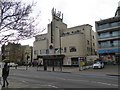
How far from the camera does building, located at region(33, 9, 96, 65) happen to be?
5208cm

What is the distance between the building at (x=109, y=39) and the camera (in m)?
44.4

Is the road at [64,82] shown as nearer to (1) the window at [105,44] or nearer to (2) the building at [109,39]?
(2) the building at [109,39]

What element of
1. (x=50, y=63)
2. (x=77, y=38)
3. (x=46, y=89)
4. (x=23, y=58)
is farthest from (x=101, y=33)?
(x=23, y=58)

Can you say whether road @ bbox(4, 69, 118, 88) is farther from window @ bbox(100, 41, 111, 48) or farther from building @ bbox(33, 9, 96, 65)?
building @ bbox(33, 9, 96, 65)

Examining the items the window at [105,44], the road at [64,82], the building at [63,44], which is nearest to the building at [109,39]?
the window at [105,44]

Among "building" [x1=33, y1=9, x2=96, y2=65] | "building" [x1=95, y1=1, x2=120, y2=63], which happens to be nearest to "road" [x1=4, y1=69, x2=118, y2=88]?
"building" [x1=95, y1=1, x2=120, y2=63]

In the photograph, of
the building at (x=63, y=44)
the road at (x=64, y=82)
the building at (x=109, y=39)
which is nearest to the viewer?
the road at (x=64, y=82)

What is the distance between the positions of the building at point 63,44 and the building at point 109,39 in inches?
238

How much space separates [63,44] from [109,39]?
1501 cm

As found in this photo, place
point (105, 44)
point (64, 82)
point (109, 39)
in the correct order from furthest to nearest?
point (105, 44) → point (109, 39) → point (64, 82)

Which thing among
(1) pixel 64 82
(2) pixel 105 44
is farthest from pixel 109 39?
(1) pixel 64 82

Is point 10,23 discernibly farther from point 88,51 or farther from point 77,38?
point 88,51

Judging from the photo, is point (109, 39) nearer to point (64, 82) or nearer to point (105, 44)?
point (105, 44)

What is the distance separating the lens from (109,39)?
45.9 m
